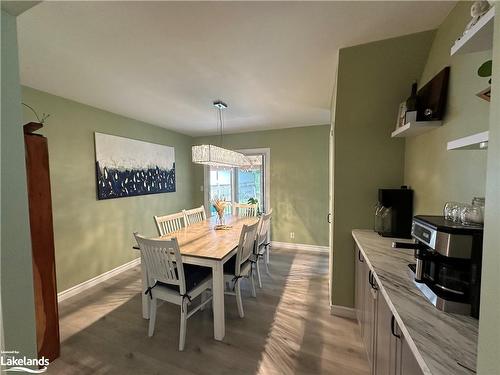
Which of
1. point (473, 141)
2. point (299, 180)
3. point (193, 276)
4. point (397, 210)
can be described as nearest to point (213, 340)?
point (193, 276)

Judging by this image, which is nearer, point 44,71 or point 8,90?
point 8,90

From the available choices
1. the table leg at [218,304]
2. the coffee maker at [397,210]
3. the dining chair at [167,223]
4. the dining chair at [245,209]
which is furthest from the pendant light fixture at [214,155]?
the coffee maker at [397,210]

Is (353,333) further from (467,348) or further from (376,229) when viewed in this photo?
(467,348)

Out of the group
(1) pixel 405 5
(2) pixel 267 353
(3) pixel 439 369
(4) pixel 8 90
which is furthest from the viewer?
(2) pixel 267 353

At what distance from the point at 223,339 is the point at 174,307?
77 cm

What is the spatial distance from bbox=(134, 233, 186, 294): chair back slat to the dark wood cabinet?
620 mm

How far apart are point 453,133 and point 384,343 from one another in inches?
50.6

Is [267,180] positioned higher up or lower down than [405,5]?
lower down

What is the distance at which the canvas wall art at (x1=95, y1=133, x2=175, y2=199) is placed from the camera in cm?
301

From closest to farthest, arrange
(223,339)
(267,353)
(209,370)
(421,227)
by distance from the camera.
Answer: (421,227), (209,370), (267,353), (223,339)

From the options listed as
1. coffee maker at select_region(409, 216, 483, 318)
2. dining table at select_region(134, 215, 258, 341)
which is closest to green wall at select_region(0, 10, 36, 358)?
dining table at select_region(134, 215, 258, 341)

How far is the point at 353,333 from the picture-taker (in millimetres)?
1959

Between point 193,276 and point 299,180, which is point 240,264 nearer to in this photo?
point 193,276

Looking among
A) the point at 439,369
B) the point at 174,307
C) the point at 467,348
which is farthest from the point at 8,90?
the point at 174,307
